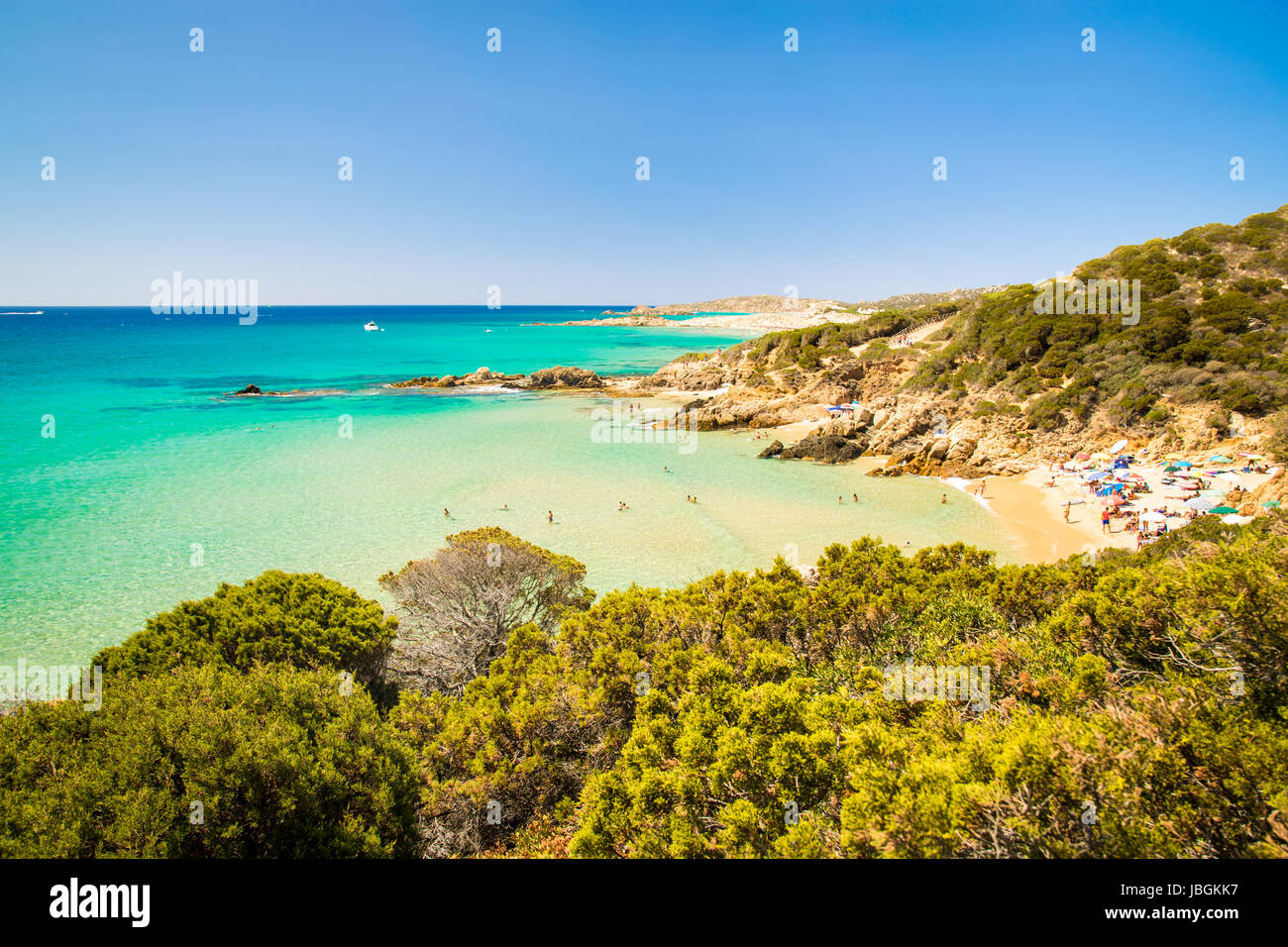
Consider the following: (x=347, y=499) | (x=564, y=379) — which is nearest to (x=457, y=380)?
(x=564, y=379)

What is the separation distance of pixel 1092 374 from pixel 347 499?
121ft

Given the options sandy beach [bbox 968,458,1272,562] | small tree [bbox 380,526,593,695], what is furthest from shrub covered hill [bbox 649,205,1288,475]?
small tree [bbox 380,526,593,695]

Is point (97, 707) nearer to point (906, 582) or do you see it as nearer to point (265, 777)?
point (265, 777)

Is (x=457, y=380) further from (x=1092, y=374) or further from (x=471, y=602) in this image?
(x=1092, y=374)

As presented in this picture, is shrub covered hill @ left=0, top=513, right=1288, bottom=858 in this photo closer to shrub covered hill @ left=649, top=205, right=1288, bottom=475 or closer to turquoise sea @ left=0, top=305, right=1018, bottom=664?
turquoise sea @ left=0, top=305, right=1018, bottom=664

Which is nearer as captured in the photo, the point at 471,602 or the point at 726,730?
the point at 726,730

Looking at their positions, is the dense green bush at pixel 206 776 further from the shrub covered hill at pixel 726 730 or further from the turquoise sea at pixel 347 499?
the turquoise sea at pixel 347 499

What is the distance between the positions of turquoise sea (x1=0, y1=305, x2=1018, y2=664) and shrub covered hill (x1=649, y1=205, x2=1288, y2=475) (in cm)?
526

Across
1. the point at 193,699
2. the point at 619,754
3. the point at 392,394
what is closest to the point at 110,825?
the point at 193,699

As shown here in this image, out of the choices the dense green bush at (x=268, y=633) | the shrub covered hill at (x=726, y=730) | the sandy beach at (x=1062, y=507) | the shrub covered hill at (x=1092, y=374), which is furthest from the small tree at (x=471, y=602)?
the shrub covered hill at (x=1092, y=374)

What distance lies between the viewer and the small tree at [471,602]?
12125 mm

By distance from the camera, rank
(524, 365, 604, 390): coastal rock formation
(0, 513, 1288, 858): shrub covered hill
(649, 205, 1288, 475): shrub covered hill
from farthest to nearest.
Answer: (524, 365, 604, 390): coastal rock formation → (649, 205, 1288, 475): shrub covered hill → (0, 513, 1288, 858): shrub covered hill

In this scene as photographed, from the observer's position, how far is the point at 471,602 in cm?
1326

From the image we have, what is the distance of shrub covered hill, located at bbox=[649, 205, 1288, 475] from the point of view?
2744 cm
